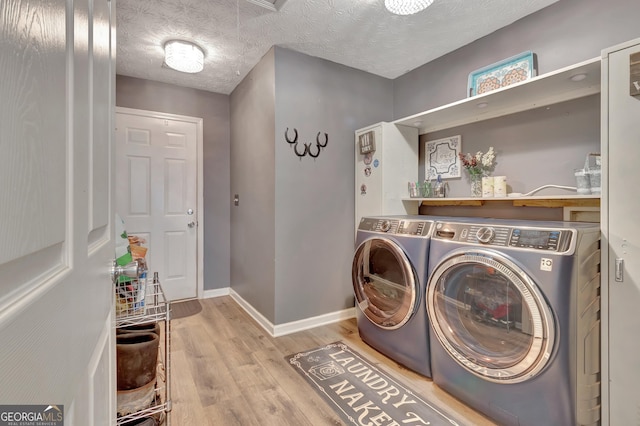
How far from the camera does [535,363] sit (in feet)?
4.33

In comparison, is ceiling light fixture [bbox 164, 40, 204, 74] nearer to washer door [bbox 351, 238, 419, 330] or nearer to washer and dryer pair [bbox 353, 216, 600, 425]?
washer door [bbox 351, 238, 419, 330]

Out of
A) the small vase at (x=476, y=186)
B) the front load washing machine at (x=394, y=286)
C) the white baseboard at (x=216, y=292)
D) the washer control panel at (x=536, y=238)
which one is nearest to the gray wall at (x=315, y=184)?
the front load washing machine at (x=394, y=286)

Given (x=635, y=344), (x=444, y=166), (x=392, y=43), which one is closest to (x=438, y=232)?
(x=635, y=344)

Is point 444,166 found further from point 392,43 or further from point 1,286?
point 1,286

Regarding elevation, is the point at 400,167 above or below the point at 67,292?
above

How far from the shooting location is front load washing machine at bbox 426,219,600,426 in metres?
1.26

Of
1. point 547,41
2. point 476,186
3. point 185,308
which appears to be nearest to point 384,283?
point 476,186

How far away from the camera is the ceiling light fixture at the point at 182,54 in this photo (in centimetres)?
245

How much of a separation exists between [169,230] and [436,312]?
9.60 ft

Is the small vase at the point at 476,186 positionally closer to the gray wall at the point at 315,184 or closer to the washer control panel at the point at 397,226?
the washer control panel at the point at 397,226

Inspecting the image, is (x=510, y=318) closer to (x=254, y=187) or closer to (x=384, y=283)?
(x=384, y=283)

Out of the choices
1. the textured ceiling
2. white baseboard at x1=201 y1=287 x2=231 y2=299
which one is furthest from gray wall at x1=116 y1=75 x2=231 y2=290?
the textured ceiling

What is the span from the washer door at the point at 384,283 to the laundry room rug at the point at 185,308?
182 centimetres

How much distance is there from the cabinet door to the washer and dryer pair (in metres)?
0.06
